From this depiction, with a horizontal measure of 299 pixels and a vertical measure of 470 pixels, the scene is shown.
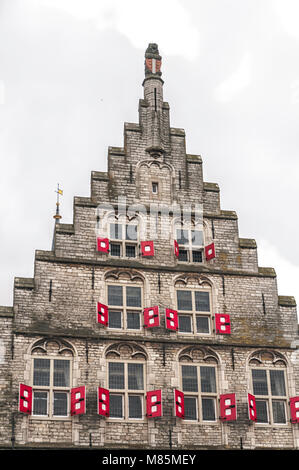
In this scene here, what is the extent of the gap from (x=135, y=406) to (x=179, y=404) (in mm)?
1285

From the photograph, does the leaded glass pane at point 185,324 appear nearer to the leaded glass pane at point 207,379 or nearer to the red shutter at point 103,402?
the leaded glass pane at point 207,379

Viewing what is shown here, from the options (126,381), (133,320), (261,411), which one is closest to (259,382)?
(261,411)

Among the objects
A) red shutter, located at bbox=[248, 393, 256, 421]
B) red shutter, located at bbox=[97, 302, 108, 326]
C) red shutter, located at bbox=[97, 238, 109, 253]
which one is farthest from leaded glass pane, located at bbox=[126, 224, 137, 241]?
red shutter, located at bbox=[248, 393, 256, 421]

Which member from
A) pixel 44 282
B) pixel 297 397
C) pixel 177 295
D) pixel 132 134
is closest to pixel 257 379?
pixel 297 397

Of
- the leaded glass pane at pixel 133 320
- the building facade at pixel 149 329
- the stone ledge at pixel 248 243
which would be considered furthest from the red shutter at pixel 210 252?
the leaded glass pane at pixel 133 320

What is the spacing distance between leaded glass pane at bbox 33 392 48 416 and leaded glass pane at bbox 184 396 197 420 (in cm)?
413

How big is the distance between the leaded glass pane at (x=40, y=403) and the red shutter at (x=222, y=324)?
561 centimetres

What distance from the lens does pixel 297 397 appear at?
28.0 meters

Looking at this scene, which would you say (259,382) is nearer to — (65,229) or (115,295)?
(115,295)

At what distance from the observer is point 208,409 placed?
27.6m

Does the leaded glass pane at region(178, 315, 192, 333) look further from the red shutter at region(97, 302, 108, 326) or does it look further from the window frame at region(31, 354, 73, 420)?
the window frame at region(31, 354, 73, 420)

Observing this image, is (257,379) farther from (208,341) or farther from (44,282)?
(44,282)

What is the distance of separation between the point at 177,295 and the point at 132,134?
5.94 meters

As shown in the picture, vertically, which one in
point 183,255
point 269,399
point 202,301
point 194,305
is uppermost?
point 183,255
